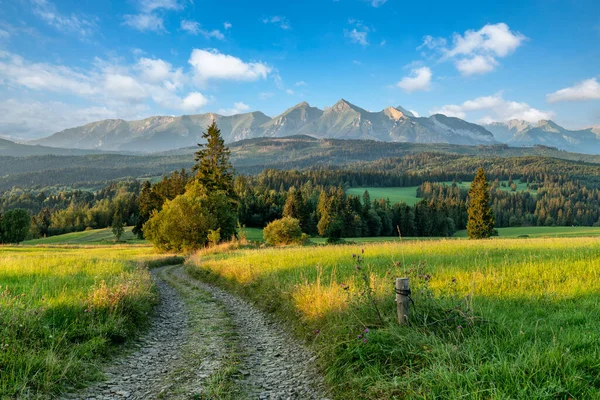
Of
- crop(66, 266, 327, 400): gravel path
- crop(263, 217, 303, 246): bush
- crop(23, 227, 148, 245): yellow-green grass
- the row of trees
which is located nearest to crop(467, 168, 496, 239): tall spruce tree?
crop(263, 217, 303, 246): bush

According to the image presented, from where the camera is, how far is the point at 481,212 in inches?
2559

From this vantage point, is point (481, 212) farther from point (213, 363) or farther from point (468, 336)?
point (213, 363)

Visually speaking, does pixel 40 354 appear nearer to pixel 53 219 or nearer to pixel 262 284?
pixel 262 284

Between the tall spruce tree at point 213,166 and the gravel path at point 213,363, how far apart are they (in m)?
42.3

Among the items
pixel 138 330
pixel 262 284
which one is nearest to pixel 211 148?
pixel 262 284

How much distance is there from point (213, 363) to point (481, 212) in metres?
69.4

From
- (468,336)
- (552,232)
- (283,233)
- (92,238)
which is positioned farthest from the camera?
(92,238)

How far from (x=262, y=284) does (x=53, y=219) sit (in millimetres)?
137120

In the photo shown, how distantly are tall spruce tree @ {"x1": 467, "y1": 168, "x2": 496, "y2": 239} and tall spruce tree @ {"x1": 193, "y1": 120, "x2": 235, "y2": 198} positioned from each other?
47841mm

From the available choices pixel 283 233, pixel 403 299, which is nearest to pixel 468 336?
pixel 403 299

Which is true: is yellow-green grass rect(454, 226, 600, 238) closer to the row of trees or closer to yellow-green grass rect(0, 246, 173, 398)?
yellow-green grass rect(0, 246, 173, 398)

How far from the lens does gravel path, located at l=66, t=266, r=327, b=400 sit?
5.63 metres

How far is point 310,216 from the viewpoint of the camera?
102812mm

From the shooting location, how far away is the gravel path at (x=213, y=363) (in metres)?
5.63
